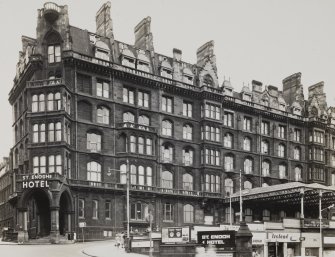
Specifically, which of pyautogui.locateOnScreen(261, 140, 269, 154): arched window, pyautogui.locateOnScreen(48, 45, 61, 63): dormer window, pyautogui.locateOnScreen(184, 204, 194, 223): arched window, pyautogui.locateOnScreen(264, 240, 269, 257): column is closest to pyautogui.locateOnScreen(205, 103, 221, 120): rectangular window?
pyautogui.locateOnScreen(261, 140, 269, 154): arched window

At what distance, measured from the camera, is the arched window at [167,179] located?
205 ft

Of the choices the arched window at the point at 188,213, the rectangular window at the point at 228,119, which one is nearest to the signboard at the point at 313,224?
the arched window at the point at 188,213

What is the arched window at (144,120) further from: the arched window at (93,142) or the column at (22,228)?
the column at (22,228)

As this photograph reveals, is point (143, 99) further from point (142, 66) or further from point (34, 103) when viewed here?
point (34, 103)

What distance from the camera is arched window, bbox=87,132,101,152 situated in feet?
185

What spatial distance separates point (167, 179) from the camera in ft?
207

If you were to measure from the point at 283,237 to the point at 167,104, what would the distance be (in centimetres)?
2342

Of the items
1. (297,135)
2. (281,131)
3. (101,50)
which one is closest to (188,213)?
(101,50)

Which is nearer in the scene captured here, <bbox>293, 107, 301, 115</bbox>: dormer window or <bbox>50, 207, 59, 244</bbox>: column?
<bbox>50, 207, 59, 244</bbox>: column

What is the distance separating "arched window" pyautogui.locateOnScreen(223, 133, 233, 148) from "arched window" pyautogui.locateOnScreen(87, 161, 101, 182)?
68.5 feet

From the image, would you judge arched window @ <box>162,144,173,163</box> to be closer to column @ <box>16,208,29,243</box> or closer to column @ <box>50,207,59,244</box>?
column @ <box>50,207,59,244</box>

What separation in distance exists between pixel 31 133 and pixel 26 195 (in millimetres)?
7387

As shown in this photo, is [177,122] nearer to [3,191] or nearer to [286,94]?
[286,94]

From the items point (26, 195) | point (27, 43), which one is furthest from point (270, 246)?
point (27, 43)
